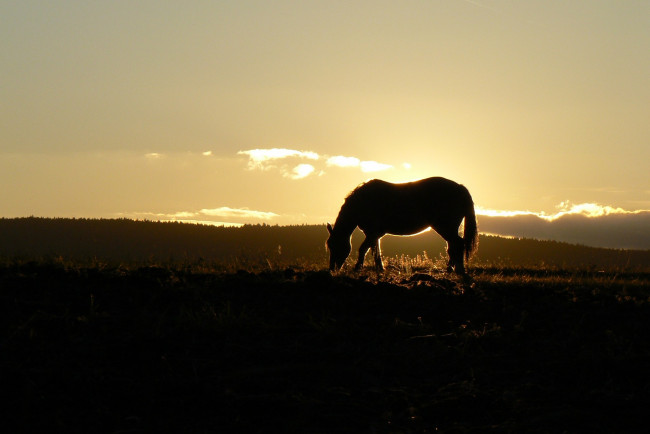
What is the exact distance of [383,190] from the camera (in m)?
16.3

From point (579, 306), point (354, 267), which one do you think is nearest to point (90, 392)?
point (579, 306)

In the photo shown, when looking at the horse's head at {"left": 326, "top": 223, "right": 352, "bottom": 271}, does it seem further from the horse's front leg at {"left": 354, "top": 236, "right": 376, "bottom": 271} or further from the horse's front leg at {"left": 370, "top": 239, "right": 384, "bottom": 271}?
the horse's front leg at {"left": 370, "top": 239, "right": 384, "bottom": 271}

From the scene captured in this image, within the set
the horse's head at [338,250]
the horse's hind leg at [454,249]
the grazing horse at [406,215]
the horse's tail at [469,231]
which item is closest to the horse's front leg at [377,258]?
the grazing horse at [406,215]

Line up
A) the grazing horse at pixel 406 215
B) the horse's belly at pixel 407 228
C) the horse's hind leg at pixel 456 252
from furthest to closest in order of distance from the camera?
the horse's belly at pixel 407 228, the grazing horse at pixel 406 215, the horse's hind leg at pixel 456 252

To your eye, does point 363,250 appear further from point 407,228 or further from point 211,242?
point 211,242

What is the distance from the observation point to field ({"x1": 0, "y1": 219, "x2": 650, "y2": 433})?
539 centimetres

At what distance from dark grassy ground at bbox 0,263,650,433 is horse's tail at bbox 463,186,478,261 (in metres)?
5.74

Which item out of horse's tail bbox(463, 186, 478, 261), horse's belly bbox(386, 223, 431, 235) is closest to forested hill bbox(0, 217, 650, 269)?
horse's belly bbox(386, 223, 431, 235)

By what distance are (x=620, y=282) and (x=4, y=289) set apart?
11.4 metres

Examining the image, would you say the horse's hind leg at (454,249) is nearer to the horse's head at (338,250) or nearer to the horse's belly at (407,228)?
the horse's belly at (407,228)

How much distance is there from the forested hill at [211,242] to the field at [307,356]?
19.9 m

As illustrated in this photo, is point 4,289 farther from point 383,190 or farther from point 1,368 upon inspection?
point 383,190

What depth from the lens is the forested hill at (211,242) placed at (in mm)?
30375

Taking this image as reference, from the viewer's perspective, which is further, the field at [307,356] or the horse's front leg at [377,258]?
the horse's front leg at [377,258]
